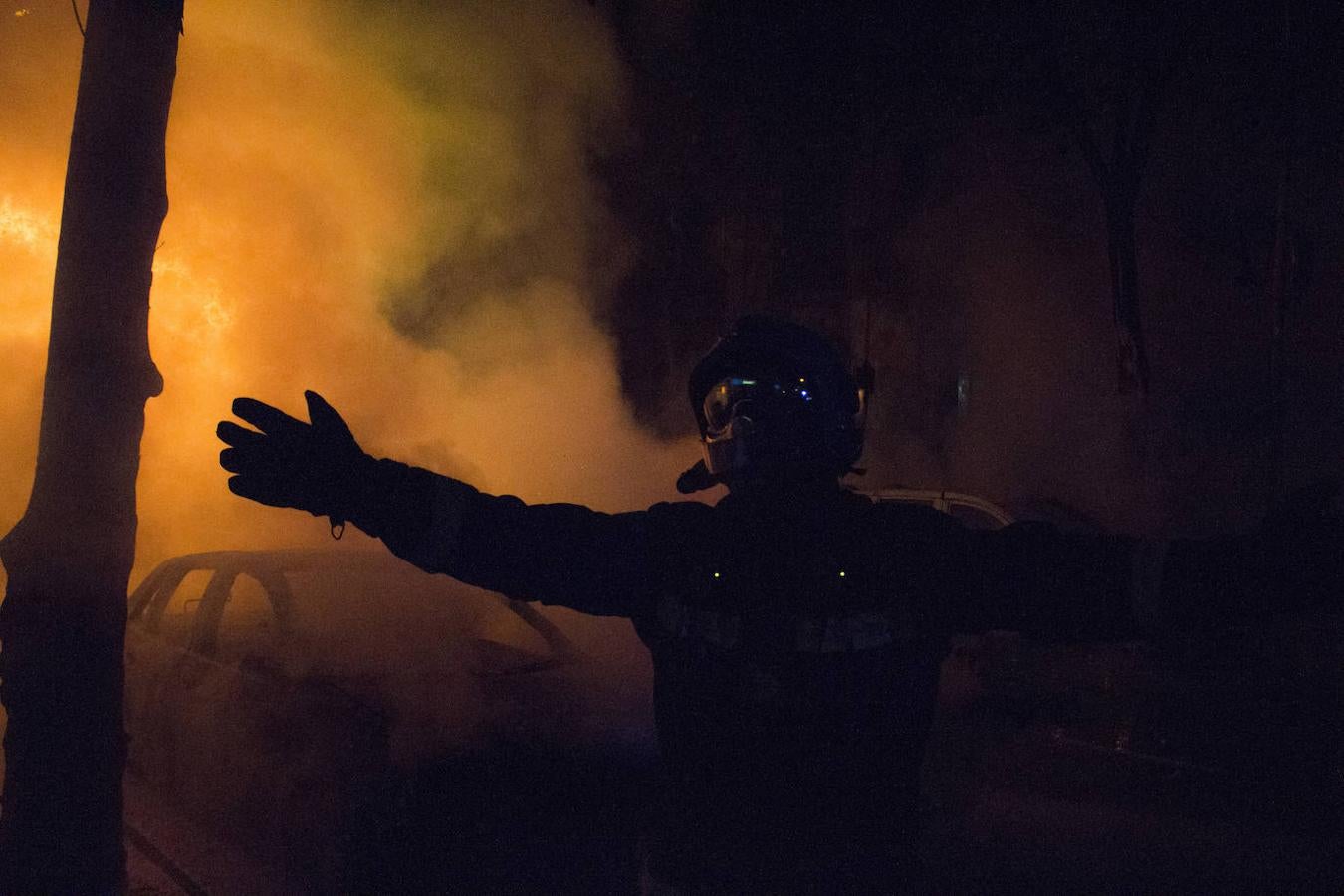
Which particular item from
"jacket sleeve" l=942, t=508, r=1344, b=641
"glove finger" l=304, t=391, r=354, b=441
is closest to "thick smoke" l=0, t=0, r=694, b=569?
"glove finger" l=304, t=391, r=354, b=441

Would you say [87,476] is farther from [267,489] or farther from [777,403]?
[777,403]

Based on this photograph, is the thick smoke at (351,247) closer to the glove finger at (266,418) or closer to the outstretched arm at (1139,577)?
the glove finger at (266,418)

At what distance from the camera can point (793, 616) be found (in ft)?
5.71

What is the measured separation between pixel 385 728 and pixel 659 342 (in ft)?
34.1

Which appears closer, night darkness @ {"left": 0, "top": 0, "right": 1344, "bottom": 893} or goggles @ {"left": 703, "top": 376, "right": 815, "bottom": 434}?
goggles @ {"left": 703, "top": 376, "right": 815, "bottom": 434}

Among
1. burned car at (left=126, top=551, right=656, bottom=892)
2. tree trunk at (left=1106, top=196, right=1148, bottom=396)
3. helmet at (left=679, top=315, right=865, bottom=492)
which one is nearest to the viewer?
helmet at (left=679, top=315, right=865, bottom=492)

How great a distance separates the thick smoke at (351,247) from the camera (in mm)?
9055

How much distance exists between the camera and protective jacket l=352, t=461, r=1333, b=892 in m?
1.71

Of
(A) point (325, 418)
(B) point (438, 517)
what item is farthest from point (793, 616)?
(A) point (325, 418)

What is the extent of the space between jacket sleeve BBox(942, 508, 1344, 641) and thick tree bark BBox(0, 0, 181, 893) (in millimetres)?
2470

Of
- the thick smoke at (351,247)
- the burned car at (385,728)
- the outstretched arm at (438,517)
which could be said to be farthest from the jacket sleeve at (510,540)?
the thick smoke at (351,247)

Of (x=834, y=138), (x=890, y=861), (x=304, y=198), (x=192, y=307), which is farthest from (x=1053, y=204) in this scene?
(x=890, y=861)

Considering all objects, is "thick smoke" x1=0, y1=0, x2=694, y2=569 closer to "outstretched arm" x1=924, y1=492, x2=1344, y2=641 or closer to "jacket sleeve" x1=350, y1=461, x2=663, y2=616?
"jacket sleeve" x1=350, y1=461, x2=663, y2=616

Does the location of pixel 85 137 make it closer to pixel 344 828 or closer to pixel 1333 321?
pixel 344 828
